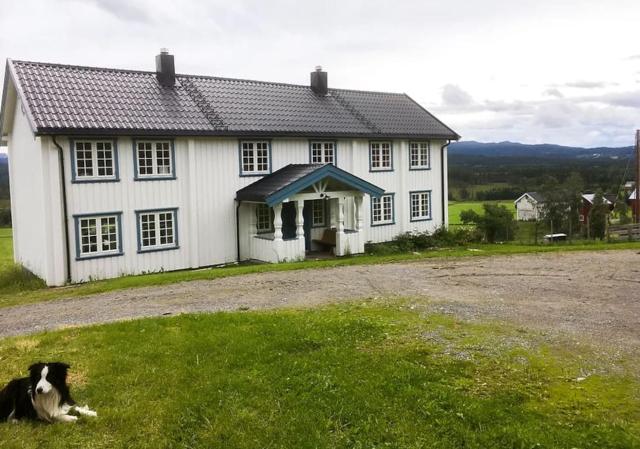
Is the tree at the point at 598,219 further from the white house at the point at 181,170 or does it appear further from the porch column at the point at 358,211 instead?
the porch column at the point at 358,211

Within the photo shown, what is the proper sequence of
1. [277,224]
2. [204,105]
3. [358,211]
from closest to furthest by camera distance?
[277,224] < [204,105] < [358,211]

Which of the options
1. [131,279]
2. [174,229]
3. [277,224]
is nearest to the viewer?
[131,279]

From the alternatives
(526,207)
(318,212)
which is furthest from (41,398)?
(526,207)

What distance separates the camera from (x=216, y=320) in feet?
33.8

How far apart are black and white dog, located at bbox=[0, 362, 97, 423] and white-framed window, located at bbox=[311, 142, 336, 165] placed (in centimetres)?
1914

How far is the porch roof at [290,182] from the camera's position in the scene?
20844mm

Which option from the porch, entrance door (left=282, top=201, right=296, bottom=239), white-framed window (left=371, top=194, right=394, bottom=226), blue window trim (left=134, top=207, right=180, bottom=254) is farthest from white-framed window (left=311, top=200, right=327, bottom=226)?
blue window trim (left=134, top=207, right=180, bottom=254)

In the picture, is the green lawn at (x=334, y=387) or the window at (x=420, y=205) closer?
the green lawn at (x=334, y=387)

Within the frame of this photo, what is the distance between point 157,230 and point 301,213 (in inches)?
207

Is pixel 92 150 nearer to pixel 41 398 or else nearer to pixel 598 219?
pixel 41 398

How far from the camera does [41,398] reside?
599 centimetres

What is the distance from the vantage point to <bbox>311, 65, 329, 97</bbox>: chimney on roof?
2775 cm

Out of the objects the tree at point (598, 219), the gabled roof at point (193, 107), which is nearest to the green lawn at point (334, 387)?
the gabled roof at point (193, 107)

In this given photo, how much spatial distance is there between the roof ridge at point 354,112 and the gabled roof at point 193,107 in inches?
2.3
